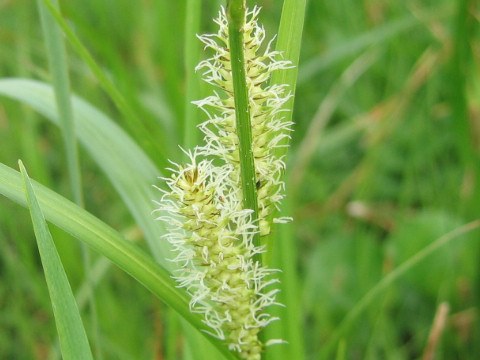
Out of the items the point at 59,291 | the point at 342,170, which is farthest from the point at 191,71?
the point at 342,170

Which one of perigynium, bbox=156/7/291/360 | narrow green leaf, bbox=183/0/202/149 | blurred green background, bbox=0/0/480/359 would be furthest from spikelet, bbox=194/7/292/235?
blurred green background, bbox=0/0/480/359

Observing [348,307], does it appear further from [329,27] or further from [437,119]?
[329,27]

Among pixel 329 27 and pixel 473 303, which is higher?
pixel 329 27

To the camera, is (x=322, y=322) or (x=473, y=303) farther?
(x=322, y=322)

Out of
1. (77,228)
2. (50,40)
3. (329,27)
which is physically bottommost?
(77,228)

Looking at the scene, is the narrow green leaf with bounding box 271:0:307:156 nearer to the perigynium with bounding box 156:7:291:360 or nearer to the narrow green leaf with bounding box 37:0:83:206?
the perigynium with bounding box 156:7:291:360

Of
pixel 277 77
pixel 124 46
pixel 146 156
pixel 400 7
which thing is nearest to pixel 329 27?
pixel 400 7
